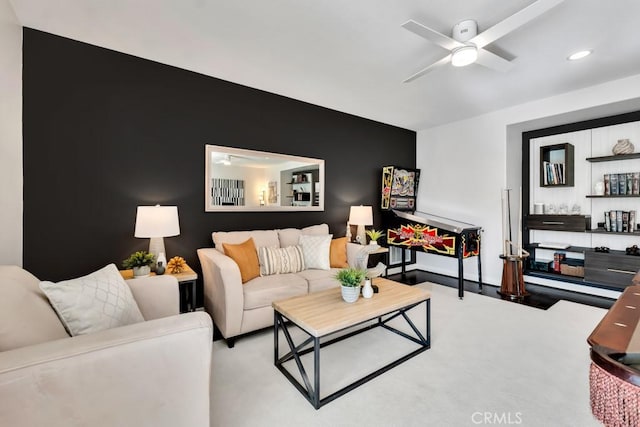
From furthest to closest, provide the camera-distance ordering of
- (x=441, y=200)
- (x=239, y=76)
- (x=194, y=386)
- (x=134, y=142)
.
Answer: (x=441, y=200) < (x=239, y=76) < (x=134, y=142) < (x=194, y=386)

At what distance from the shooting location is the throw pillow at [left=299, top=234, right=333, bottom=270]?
328 cm

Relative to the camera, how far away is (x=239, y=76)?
320 centimetres

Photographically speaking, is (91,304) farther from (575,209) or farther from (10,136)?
(575,209)

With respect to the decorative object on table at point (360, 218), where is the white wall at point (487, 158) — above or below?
above

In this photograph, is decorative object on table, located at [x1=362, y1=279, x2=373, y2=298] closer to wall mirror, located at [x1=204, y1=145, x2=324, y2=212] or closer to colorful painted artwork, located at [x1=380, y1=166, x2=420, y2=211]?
wall mirror, located at [x1=204, y1=145, x2=324, y2=212]

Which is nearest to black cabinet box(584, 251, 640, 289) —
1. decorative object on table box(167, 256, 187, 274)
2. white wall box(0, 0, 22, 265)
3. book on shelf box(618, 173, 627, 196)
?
book on shelf box(618, 173, 627, 196)

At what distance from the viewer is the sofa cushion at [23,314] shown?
1056 millimetres

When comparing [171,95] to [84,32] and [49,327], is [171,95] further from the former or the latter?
[49,327]

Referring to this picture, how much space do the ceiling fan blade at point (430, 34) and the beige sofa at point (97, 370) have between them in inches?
82.8

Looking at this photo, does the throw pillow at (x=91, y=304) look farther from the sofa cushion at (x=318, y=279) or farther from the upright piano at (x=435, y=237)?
the upright piano at (x=435, y=237)

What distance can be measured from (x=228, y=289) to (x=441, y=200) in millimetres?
4092

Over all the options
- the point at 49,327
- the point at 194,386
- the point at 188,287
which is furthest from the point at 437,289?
the point at 49,327

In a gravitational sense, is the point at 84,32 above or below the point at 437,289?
above

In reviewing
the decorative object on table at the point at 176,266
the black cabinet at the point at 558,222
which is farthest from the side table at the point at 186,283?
the black cabinet at the point at 558,222
